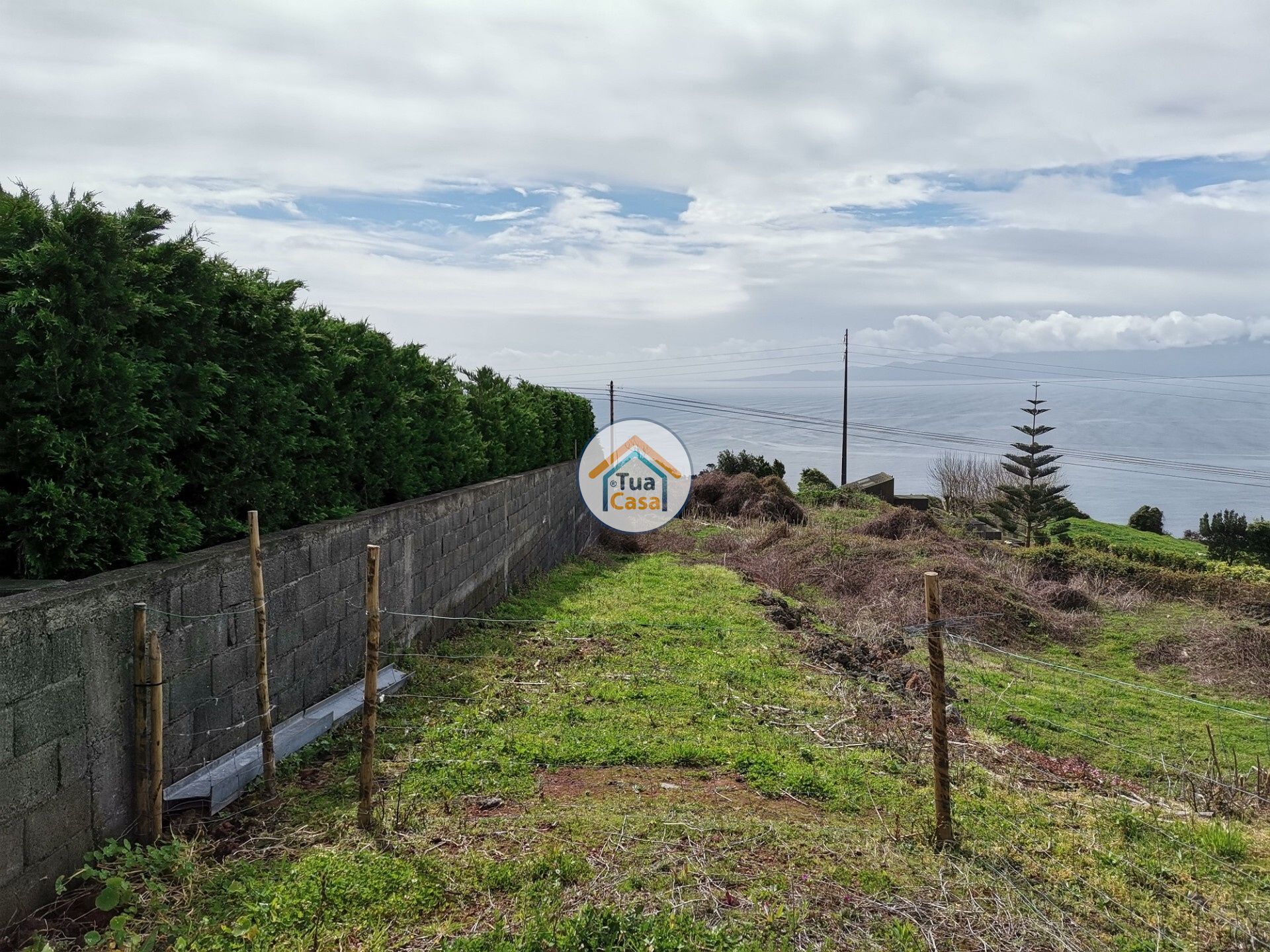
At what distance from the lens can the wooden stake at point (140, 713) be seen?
348 cm

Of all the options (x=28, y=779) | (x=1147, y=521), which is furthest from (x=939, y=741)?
(x=1147, y=521)

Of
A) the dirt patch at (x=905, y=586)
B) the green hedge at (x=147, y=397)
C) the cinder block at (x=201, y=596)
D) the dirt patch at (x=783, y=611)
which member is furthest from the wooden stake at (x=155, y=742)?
the dirt patch at (x=905, y=586)

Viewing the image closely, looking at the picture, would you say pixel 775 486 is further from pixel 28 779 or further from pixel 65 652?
pixel 28 779

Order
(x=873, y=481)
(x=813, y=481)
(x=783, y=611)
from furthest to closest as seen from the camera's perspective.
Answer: (x=813, y=481) → (x=873, y=481) → (x=783, y=611)

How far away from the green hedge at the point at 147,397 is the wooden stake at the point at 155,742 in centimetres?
52

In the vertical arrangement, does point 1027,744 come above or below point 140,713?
below

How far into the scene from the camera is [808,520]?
20375mm

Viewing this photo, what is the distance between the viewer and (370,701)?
3713 millimetres

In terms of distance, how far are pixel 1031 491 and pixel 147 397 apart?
24650mm

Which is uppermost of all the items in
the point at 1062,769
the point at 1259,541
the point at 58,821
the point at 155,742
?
the point at 155,742

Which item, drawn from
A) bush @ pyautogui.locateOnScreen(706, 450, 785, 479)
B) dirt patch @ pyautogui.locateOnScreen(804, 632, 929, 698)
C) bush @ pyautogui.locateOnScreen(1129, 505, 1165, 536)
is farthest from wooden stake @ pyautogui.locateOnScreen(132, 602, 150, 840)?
bush @ pyautogui.locateOnScreen(1129, 505, 1165, 536)

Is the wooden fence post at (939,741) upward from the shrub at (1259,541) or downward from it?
upward

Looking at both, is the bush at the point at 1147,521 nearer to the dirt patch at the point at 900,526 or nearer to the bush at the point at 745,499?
the bush at the point at 745,499

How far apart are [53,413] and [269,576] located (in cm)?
145
